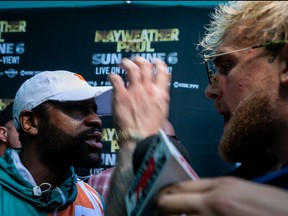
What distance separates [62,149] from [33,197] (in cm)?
26

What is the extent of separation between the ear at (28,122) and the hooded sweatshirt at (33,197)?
172mm

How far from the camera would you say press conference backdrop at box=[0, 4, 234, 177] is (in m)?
2.82

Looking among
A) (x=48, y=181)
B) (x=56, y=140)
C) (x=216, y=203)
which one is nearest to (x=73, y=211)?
(x=48, y=181)

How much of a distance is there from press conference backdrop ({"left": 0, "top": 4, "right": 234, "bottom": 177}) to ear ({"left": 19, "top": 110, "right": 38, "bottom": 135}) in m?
1.05

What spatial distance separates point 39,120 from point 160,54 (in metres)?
1.28

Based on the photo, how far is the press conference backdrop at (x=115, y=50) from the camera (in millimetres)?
2824

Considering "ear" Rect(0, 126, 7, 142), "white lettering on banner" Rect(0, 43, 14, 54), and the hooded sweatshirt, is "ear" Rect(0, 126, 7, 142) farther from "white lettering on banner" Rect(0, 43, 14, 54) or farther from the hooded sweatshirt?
Answer: the hooded sweatshirt

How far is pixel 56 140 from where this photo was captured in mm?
1852

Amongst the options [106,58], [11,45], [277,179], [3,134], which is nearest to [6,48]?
[11,45]

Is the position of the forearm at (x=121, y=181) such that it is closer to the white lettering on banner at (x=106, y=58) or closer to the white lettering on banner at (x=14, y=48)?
the white lettering on banner at (x=106, y=58)

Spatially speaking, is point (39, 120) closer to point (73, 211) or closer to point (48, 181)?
point (48, 181)

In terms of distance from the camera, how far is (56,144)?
1.84 m

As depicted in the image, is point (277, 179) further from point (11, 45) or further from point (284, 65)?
point (11, 45)

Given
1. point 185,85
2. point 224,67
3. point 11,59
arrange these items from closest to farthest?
point 224,67
point 185,85
point 11,59
